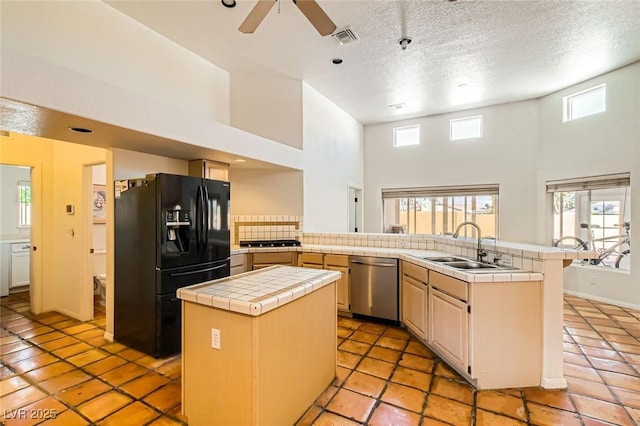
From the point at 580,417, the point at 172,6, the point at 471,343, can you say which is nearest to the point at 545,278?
the point at 471,343

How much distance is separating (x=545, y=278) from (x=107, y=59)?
448 cm

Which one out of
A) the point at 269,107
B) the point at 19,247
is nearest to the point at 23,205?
the point at 19,247

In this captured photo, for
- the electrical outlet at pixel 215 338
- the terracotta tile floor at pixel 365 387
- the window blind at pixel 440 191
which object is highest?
the window blind at pixel 440 191

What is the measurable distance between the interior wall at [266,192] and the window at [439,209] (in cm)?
305

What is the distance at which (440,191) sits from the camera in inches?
258

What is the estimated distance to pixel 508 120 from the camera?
584 centimetres

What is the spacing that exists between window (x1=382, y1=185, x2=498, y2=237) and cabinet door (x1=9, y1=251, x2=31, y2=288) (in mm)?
7187

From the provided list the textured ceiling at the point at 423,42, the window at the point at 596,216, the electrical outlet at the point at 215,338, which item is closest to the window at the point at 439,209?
the window at the point at 596,216

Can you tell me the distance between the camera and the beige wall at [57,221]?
151 inches

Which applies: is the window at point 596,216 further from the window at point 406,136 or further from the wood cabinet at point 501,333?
the wood cabinet at point 501,333

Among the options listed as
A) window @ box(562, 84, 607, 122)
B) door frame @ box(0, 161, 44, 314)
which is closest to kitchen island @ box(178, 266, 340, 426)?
door frame @ box(0, 161, 44, 314)

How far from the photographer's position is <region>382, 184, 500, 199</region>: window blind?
6.08 m

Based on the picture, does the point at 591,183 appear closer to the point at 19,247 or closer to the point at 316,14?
the point at 316,14

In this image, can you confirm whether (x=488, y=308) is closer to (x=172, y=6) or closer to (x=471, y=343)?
(x=471, y=343)
